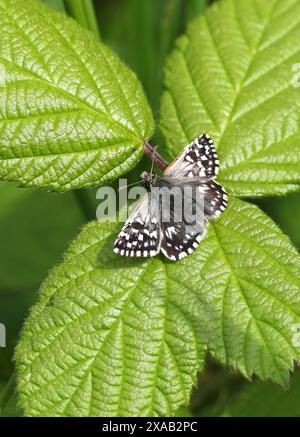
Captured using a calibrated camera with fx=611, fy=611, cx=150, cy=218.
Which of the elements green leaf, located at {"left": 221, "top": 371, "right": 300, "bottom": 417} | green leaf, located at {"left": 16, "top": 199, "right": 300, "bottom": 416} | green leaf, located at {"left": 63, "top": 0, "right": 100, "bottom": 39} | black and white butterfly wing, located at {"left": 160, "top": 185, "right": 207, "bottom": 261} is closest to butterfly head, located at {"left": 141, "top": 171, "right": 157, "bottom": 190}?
black and white butterfly wing, located at {"left": 160, "top": 185, "right": 207, "bottom": 261}

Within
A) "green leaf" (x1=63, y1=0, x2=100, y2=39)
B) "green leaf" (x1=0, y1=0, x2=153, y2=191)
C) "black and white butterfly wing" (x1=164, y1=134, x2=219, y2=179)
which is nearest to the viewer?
"green leaf" (x1=0, y1=0, x2=153, y2=191)

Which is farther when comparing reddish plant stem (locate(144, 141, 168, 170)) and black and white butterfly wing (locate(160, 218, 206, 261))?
reddish plant stem (locate(144, 141, 168, 170))

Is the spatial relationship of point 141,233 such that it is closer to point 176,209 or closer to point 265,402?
point 176,209

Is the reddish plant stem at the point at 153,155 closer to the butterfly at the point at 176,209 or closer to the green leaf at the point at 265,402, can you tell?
the butterfly at the point at 176,209

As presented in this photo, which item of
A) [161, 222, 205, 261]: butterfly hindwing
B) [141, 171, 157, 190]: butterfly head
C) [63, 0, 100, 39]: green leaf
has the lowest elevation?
[161, 222, 205, 261]: butterfly hindwing

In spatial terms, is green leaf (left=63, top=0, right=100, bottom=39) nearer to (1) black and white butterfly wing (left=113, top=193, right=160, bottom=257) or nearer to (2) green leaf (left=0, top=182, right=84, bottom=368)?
(1) black and white butterfly wing (left=113, top=193, right=160, bottom=257)

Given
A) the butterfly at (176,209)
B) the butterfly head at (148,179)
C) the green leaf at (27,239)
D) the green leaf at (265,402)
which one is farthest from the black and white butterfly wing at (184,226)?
the green leaf at (27,239)

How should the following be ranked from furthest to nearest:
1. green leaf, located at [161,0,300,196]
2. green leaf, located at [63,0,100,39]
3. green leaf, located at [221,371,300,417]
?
green leaf, located at [221,371,300,417], green leaf, located at [63,0,100,39], green leaf, located at [161,0,300,196]
